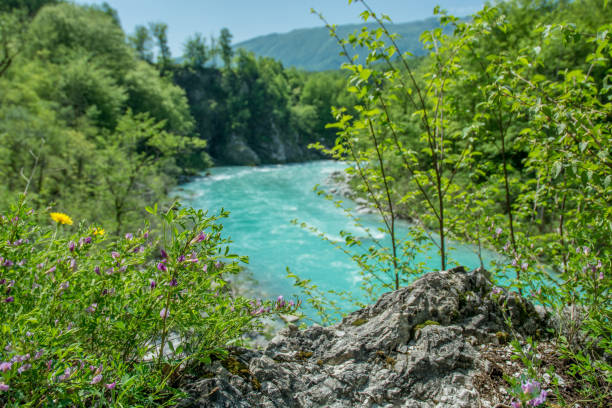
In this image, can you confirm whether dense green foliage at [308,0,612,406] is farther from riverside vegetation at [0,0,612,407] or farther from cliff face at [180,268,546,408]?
cliff face at [180,268,546,408]

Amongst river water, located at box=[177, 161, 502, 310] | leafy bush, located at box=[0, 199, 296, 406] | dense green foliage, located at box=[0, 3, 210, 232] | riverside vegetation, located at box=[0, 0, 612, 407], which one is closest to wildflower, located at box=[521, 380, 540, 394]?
riverside vegetation, located at box=[0, 0, 612, 407]

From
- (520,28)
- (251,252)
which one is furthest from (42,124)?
(520,28)

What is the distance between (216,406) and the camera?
4.76 feet

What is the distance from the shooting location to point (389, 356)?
2004 mm

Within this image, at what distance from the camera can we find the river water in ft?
33.3

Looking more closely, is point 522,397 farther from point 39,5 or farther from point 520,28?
point 39,5

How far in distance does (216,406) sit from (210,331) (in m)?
0.35

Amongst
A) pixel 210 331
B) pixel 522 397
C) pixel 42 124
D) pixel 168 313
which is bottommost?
pixel 522 397

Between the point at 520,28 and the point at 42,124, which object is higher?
the point at 520,28

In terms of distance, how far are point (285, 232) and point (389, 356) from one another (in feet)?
42.2

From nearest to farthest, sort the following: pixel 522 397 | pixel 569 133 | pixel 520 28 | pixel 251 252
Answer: pixel 522 397, pixel 569 133, pixel 251 252, pixel 520 28

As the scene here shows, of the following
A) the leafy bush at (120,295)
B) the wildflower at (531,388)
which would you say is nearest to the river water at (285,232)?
the wildflower at (531,388)

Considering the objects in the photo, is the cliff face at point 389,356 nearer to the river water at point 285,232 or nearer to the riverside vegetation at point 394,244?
the riverside vegetation at point 394,244

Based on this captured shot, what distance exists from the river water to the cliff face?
1.33ft
